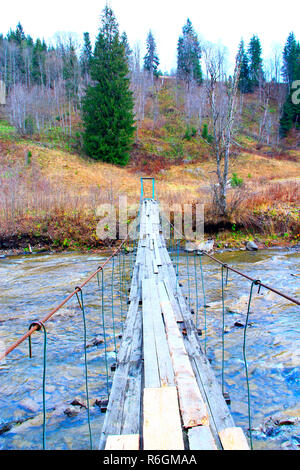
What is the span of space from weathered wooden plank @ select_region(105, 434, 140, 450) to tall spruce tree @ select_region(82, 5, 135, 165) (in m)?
22.2

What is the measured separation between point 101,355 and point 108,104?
22891 mm

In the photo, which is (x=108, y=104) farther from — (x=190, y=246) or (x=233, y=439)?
(x=233, y=439)

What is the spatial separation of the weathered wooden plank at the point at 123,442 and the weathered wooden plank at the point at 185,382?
27 cm

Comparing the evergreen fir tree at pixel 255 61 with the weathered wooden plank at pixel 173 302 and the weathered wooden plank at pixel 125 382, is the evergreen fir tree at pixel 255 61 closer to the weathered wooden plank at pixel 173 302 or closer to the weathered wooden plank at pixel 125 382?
the weathered wooden plank at pixel 173 302

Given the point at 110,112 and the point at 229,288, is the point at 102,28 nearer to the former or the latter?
the point at 110,112

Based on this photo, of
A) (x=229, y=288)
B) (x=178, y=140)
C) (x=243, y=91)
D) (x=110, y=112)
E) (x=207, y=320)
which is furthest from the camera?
(x=243, y=91)

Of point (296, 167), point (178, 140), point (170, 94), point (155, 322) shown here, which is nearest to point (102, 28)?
point (178, 140)

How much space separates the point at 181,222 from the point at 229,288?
5469 millimetres

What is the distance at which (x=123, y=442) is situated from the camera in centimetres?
141

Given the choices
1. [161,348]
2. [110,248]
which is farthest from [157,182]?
[161,348]

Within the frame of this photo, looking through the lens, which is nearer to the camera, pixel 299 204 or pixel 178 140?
pixel 299 204

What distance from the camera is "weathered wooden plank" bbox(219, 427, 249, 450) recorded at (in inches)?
54.4
